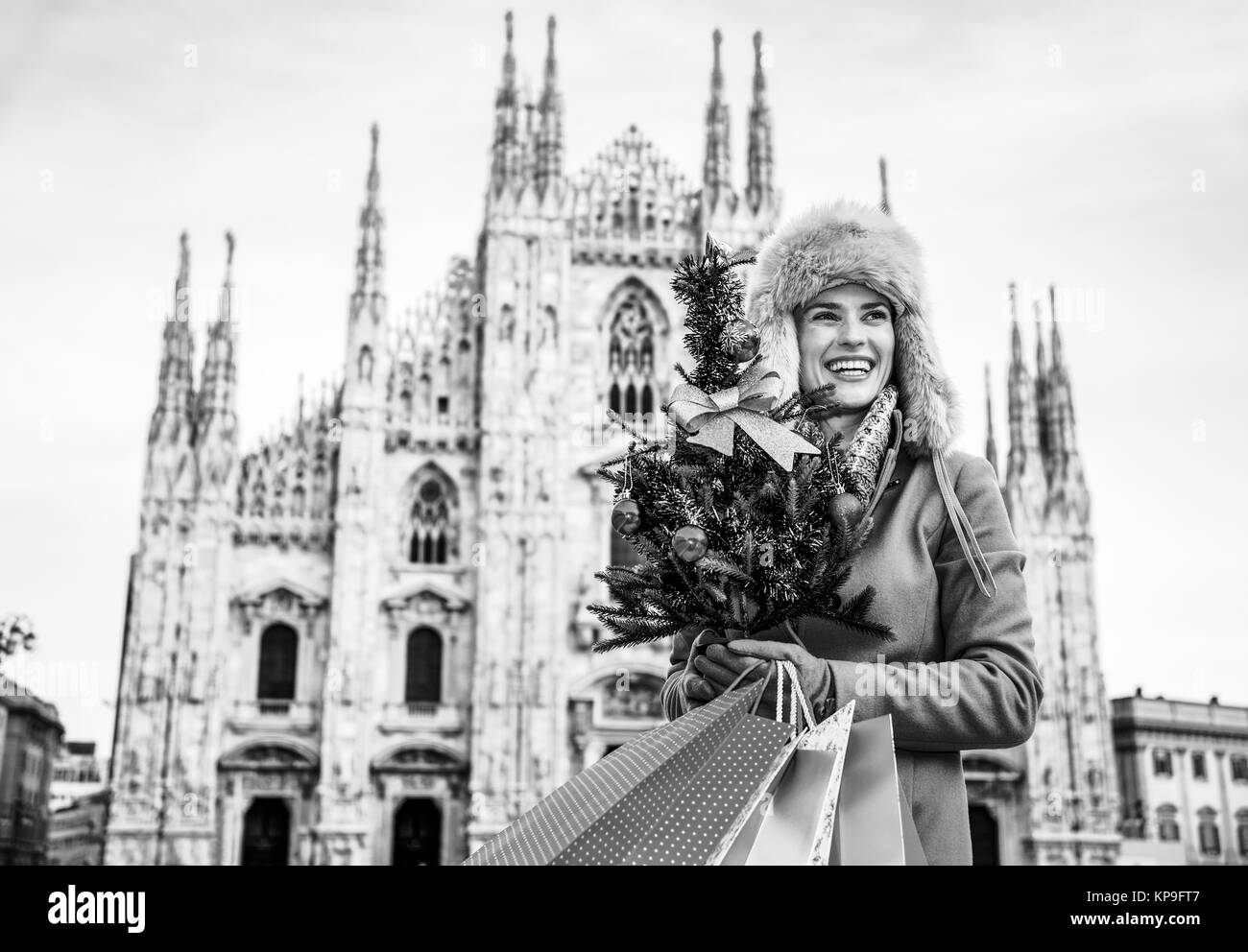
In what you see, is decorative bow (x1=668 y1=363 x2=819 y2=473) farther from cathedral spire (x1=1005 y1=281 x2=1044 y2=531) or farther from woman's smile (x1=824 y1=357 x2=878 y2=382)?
cathedral spire (x1=1005 y1=281 x2=1044 y2=531)

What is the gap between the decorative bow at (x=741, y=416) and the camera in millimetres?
2459

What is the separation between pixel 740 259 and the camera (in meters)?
2.79

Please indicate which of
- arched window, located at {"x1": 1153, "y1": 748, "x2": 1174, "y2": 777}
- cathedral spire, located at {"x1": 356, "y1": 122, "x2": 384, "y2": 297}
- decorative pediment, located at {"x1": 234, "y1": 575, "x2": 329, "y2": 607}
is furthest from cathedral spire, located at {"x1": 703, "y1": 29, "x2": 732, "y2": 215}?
arched window, located at {"x1": 1153, "y1": 748, "x2": 1174, "y2": 777}

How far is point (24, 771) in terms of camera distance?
4281 centimetres

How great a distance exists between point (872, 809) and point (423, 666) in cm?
2428

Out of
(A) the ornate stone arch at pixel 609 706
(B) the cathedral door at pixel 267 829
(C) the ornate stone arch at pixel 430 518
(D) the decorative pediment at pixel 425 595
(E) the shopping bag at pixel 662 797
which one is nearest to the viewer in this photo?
(E) the shopping bag at pixel 662 797

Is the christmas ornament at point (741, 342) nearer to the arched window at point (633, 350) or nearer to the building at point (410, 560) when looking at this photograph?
the building at point (410, 560)

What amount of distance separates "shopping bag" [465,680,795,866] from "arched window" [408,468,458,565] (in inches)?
956

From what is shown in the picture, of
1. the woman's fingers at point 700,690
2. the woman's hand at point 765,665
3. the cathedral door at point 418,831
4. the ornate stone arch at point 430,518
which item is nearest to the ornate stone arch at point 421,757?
the cathedral door at point 418,831

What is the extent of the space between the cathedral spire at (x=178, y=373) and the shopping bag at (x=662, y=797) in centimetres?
2507
